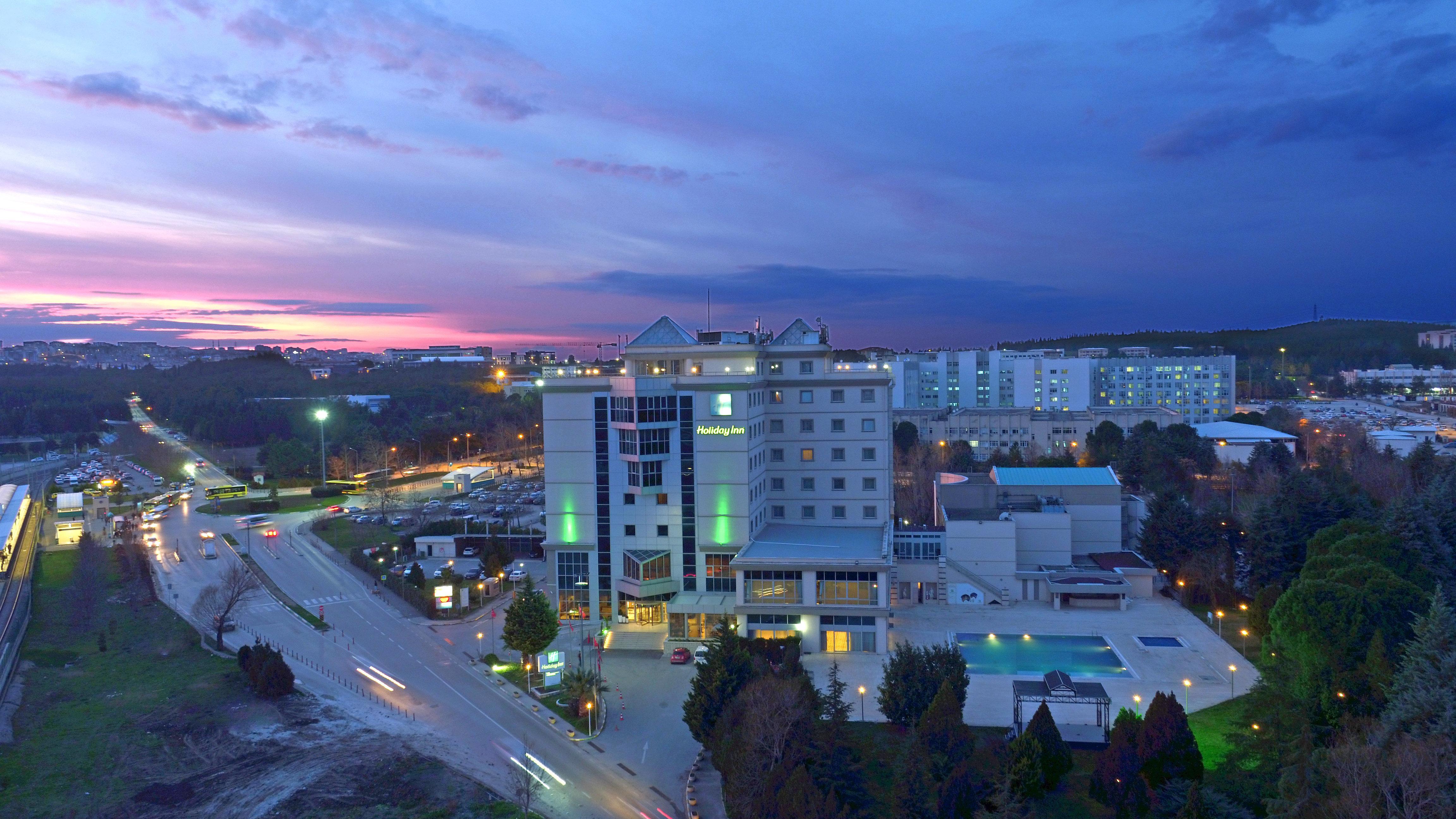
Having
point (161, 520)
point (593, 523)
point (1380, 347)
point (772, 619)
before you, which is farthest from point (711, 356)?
point (1380, 347)

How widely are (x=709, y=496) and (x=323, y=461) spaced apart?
166ft

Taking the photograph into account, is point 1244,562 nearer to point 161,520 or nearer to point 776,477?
point 776,477

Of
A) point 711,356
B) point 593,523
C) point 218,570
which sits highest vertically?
point 711,356

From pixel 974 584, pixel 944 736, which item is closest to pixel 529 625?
pixel 944 736

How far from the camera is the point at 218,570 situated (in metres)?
46.1

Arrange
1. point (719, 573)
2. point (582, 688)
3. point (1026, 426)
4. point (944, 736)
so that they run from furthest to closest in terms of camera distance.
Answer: point (1026, 426)
point (719, 573)
point (582, 688)
point (944, 736)

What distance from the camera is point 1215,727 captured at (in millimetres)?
24766

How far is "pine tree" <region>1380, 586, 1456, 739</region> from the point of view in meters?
17.5

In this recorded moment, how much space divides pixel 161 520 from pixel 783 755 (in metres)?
58.9

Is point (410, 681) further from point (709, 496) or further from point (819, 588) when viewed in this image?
point (819, 588)

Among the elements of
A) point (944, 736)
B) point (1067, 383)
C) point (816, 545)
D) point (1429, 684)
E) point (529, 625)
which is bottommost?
point (944, 736)

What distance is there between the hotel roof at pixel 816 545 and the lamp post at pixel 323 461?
44.7 metres

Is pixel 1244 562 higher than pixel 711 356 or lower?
lower

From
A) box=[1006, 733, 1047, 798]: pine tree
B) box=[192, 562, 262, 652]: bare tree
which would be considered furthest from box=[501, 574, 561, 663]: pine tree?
box=[1006, 733, 1047, 798]: pine tree
